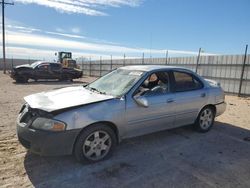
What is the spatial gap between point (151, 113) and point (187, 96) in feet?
3.67

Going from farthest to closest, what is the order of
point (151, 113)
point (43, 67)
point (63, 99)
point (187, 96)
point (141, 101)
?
point (43, 67), point (187, 96), point (151, 113), point (141, 101), point (63, 99)

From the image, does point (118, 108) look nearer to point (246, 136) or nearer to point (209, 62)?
point (246, 136)

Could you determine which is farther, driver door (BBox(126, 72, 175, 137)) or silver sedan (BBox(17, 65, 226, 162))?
driver door (BBox(126, 72, 175, 137))

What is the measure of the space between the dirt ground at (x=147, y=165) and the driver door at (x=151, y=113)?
40 cm

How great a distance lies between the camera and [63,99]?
3.93m

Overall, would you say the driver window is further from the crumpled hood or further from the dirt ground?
the dirt ground

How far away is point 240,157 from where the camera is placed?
14.1ft

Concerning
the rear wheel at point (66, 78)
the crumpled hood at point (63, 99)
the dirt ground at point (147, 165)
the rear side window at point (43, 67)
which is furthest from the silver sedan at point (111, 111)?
the rear wheel at point (66, 78)

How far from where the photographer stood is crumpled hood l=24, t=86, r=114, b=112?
359cm

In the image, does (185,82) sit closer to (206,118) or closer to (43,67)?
(206,118)

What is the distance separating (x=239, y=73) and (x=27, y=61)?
4228 cm

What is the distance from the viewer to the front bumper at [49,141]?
11.1 ft

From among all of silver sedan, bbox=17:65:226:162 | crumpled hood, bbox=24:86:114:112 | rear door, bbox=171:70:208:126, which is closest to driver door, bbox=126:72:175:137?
silver sedan, bbox=17:65:226:162

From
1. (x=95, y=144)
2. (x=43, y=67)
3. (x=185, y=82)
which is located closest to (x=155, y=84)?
(x=185, y=82)
